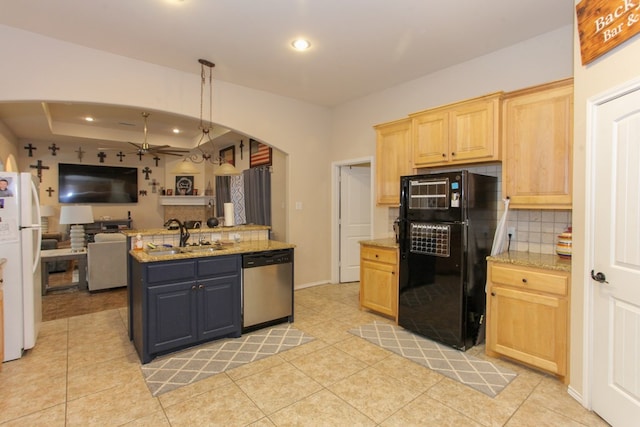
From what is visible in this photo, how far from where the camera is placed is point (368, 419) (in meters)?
1.98

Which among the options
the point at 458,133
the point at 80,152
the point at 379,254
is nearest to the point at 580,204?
the point at 458,133

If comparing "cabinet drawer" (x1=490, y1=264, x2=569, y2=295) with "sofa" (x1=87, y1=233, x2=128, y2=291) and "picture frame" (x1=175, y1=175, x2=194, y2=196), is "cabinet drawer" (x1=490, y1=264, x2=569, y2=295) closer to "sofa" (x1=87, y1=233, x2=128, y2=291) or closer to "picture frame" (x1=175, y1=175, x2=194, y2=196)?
"sofa" (x1=87, y1=233, x2=128, y2=291)

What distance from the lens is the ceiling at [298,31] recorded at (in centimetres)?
254

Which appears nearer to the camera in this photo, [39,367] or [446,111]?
[39,367]

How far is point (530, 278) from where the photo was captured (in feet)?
→ 8.21

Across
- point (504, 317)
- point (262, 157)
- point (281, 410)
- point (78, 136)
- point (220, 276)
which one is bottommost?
point (281, 410)

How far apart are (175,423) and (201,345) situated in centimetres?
108

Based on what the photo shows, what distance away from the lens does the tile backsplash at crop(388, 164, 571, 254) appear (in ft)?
9.35

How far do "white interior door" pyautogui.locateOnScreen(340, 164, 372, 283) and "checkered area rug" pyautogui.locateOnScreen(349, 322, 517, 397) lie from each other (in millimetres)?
1878

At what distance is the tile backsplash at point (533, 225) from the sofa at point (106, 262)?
5098 millimetres

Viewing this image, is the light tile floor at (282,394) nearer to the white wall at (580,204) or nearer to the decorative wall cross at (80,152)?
the white wall at (580,204)

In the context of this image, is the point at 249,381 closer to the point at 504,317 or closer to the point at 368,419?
the point at 368,419

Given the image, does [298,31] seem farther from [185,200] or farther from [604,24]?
[185,200]

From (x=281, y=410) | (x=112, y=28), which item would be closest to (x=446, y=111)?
(x=281, y=410)
